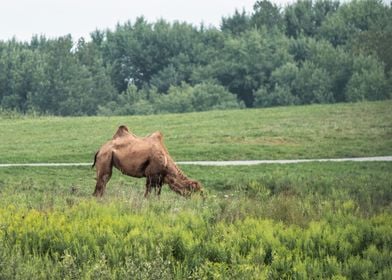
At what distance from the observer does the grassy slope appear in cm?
3077

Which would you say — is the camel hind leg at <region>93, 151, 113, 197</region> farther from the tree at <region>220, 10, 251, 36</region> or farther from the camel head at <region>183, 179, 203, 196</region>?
the tree at <region>220, 10, 251, 36</region>

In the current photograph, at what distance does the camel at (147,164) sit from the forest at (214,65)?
150 ft

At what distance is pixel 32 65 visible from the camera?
264ft

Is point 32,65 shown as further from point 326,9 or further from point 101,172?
point 101,172

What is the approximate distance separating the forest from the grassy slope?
62.5ft

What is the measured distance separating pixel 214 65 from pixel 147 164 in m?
61.6

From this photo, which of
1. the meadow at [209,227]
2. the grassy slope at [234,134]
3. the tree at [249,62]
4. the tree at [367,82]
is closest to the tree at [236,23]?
the tree at [249,62]

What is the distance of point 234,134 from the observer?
36.8m

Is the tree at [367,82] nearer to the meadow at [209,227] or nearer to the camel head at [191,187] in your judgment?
the meadow at [209,227]

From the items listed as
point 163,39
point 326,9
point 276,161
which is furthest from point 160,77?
point 276,161

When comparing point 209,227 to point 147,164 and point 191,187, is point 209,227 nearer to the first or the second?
point 191,187

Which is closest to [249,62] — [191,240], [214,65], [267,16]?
[214,65]

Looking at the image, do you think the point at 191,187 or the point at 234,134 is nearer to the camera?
the point at 191,187

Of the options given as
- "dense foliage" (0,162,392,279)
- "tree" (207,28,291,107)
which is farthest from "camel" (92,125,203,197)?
"tree" (207,28,291,107)
